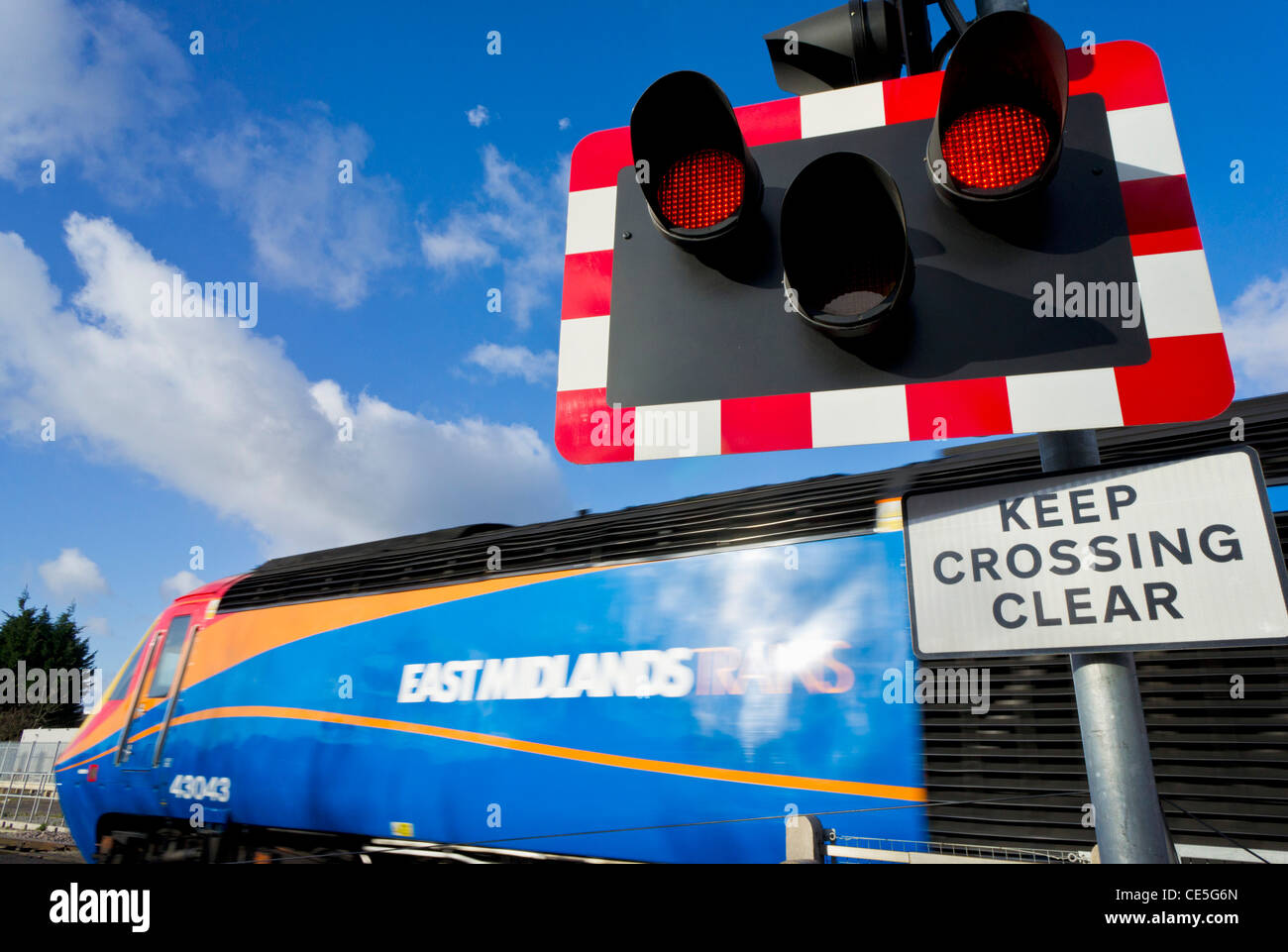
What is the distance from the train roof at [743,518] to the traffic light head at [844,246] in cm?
146

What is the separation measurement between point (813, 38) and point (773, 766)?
3.17 m

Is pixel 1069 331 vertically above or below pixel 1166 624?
above

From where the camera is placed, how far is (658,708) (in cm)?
396

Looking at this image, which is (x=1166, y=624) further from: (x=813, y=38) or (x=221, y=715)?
(x=221, y=715)

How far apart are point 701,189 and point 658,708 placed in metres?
3.02

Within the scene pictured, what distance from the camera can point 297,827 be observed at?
548 centimetres

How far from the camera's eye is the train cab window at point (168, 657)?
273 inches

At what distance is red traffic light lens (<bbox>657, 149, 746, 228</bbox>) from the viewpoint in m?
Result: 1.67

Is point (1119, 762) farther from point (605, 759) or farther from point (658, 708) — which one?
point (605, 759)

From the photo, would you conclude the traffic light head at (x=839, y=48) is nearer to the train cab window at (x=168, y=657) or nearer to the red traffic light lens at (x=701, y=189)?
the red traffic light lens at (x=701, y=189)

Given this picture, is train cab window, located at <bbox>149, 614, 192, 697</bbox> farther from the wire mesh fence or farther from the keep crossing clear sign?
the keep crossing clear sign

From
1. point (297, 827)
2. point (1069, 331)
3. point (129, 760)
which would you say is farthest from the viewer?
point (129, 760)
